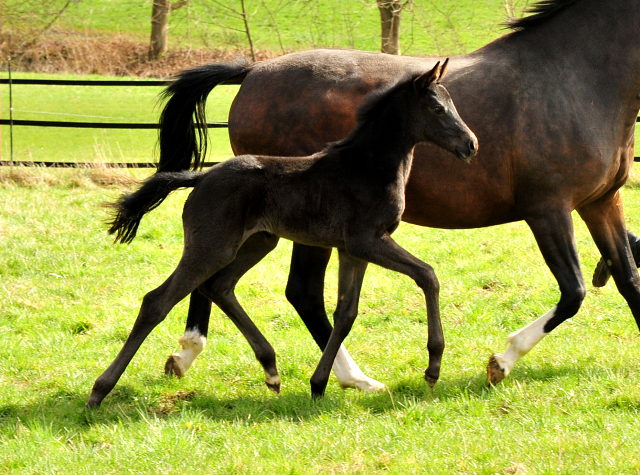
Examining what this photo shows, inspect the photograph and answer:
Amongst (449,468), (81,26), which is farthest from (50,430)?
(81,26)

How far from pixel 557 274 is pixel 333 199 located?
4.88 feet

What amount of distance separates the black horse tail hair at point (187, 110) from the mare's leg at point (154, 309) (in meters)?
1.29

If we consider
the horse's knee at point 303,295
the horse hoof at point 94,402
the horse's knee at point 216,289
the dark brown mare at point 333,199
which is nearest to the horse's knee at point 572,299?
the dark brown mare at point 333,199

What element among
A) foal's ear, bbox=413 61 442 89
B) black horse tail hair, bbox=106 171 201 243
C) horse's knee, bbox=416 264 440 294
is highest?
foal's ear, bbox=413 61 442 89

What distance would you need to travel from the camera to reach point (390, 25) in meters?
14.9

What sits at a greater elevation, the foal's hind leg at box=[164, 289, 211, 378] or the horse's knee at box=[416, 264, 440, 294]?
the horse's knee at box=[416, 264, 440, 294]

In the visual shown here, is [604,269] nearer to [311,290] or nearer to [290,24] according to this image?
[311,290]

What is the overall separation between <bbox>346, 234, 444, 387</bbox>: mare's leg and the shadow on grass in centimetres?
35

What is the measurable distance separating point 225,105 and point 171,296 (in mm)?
16761

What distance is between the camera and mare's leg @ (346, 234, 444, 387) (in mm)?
3898

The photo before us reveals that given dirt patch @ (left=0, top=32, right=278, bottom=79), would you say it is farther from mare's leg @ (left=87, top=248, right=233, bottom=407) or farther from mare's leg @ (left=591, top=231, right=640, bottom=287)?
mare's leg @ (left=87, top=248, right=233, bottom=407)

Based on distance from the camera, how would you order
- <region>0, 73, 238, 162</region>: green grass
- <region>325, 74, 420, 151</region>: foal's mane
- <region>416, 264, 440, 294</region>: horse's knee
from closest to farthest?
1. <region>416, 264, 440, 294</region>: horse's knee
2. <region>325, 74, 420, 151</region>: foal's mane
3. <region>0, 73, 238, 162</region>: green grass

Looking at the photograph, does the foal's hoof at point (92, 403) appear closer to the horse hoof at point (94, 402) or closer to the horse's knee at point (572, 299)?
the horse hoof at point (94, 402)

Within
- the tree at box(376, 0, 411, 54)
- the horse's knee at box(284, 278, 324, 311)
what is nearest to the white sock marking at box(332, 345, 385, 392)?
the horse's knee at box(284, 278, 324, 311)
